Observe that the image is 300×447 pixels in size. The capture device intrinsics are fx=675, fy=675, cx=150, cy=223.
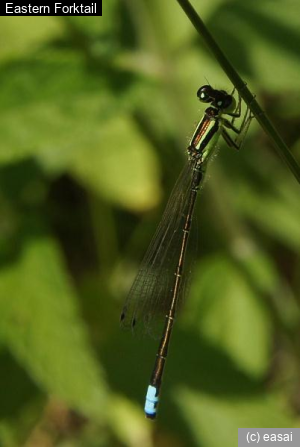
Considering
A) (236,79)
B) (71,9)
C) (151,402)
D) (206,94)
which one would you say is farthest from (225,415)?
(236,79)

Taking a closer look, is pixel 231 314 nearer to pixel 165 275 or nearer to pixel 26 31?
pixel 165 275

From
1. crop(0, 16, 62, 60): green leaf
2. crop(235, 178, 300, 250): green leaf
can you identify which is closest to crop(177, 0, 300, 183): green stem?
crop(0, 16, 62, 60): green leaf

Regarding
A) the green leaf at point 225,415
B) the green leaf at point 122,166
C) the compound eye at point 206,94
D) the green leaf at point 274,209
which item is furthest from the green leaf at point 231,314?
the compound eye at point 206,94

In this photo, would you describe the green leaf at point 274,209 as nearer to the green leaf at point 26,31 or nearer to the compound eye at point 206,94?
the green leaf at point 26,31

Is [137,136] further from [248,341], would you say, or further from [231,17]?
[248,341]

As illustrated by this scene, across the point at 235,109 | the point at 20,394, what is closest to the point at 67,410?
the point at 20,394
